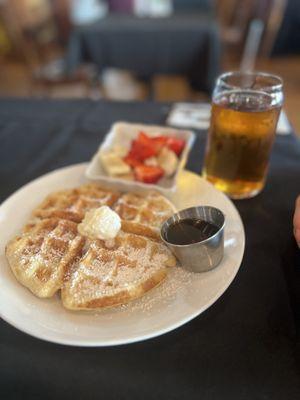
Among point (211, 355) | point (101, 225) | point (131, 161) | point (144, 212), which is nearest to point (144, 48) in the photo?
point (131, 161)

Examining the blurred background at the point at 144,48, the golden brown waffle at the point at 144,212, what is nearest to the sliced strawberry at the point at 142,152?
the golden brown waffle at the point at 144,212

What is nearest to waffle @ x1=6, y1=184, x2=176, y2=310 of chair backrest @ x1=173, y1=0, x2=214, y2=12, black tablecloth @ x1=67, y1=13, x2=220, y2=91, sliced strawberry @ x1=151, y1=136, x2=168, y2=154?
sliced strawberry @ x1=151, y1=136, x2=168, y2=154

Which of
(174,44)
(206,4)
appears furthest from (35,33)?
(206,4)

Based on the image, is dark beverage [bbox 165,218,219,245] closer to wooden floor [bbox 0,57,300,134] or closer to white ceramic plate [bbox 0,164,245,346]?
white ceramic plate [bbox 0,164,245,346]

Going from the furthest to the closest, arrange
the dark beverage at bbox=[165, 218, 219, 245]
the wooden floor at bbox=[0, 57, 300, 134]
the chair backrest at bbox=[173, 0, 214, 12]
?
1. the chair backrest at bbox=[173, 0, 214, 12]
2. the wooden floor at bbox=[0, 57, 300, 134]
3. the dark beverage at bbox=[165, 218, 219, 245]

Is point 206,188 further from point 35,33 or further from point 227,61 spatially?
point 227,61

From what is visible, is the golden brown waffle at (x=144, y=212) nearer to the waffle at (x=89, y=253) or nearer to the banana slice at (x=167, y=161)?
the waffle at (x=89, y=253)

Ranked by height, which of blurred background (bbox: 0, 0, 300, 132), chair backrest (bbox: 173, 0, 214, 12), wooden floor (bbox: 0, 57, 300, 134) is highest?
chair backrest (bbox: 173, 0, 214, 12)
